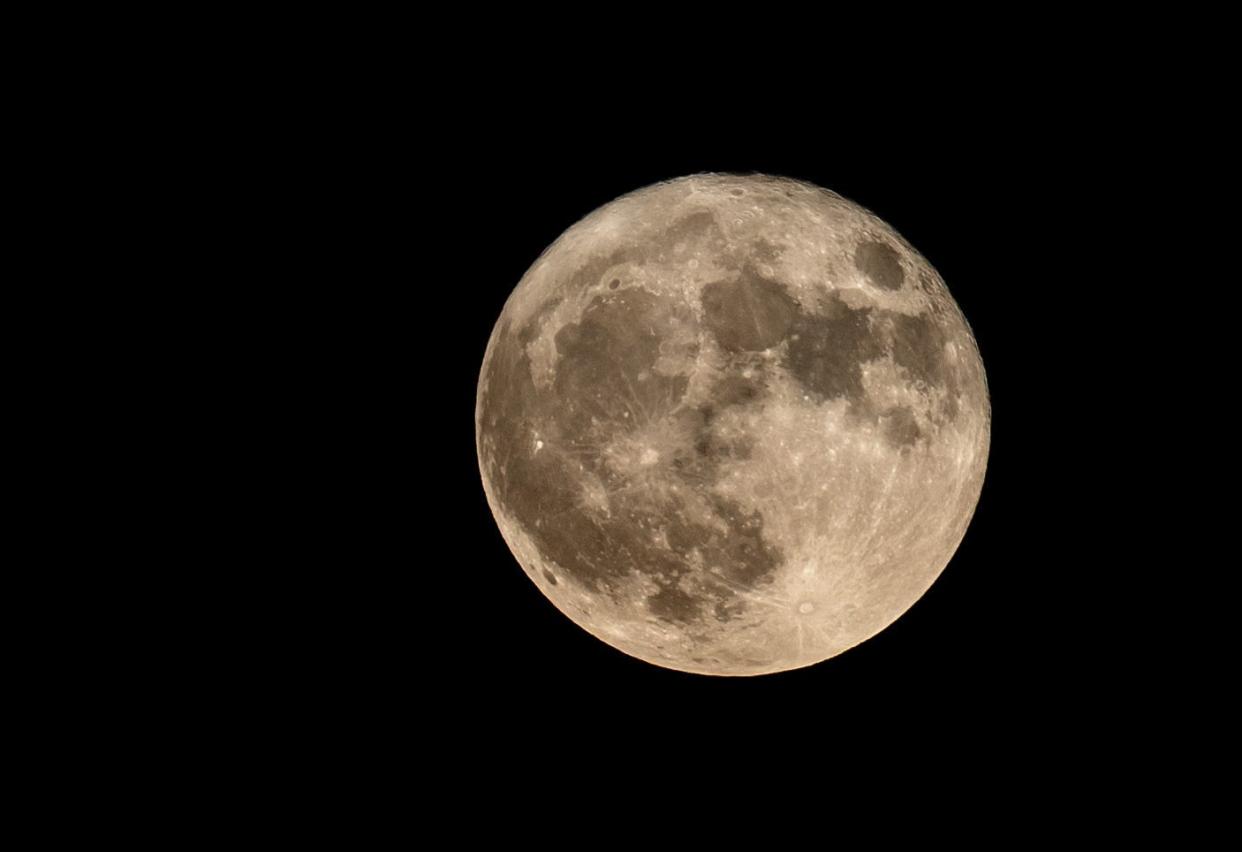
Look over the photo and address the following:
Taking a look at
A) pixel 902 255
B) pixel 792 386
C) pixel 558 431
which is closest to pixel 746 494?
pixel 792 386

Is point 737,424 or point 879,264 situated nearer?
point 737,424

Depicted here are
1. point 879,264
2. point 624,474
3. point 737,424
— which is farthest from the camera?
point 879,264

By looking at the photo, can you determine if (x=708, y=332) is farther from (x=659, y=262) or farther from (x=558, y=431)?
(x=558, y=431)

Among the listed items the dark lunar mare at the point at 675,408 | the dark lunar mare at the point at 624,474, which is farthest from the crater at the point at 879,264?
the dark lunar mare at the point at 624,474

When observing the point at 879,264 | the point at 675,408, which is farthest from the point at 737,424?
the point at 879,264

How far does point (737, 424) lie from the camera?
362 cm

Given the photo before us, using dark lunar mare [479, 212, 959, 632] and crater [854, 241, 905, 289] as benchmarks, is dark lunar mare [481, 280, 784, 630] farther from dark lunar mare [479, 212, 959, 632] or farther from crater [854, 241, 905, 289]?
crater [854, 241, 905, 289]

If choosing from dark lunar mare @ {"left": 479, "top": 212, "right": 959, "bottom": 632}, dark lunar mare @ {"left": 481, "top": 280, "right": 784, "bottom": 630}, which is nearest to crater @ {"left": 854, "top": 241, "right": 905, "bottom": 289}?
dark lunar mare @ {"left": 479, "top": 212, "right": 959, "bottom": 632}

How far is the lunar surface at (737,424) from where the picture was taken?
366cm

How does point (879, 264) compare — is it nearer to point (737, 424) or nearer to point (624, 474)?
point (737, 424)

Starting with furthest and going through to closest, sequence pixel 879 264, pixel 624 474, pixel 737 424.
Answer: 1. pixel 879 264
2. pixel 624 474
3. pixel 737 424

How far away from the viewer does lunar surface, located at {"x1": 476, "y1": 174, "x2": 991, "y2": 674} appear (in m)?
3.66

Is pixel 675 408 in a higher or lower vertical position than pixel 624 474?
higher

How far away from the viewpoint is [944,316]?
4.14 meters
